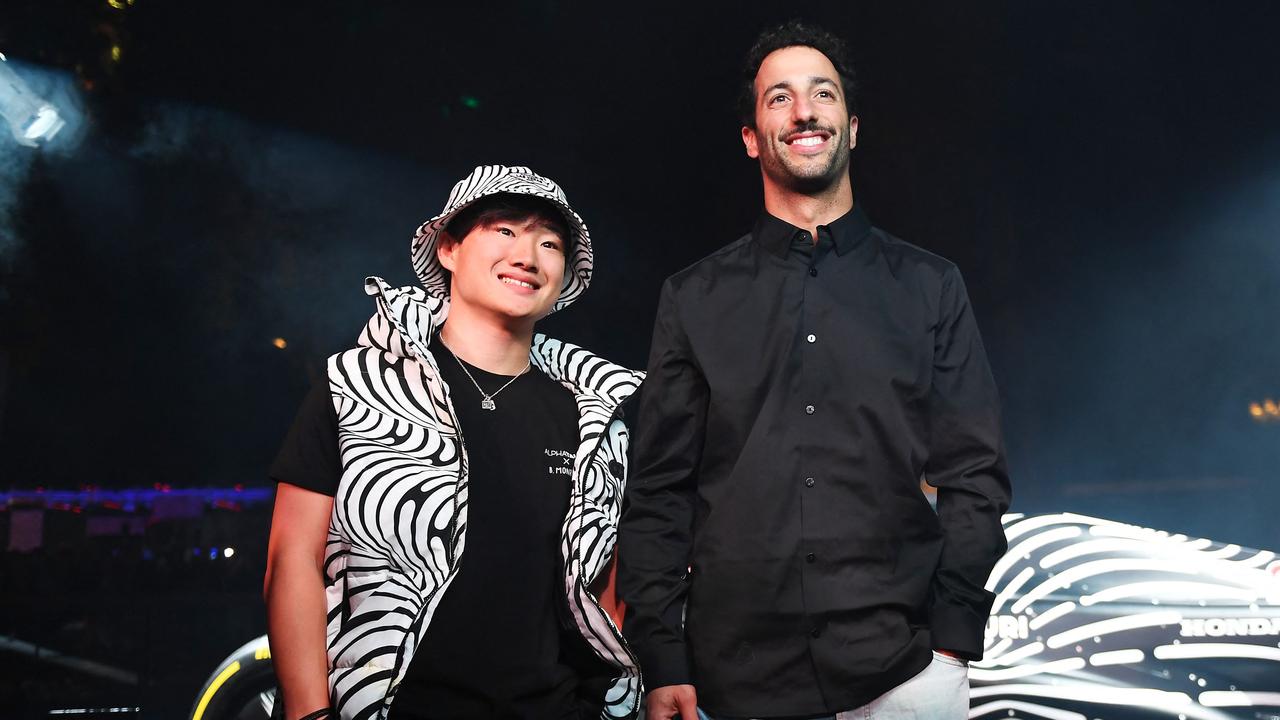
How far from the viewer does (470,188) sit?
1.99 m

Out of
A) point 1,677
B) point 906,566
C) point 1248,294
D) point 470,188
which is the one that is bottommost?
point 1,677

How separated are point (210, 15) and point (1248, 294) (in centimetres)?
836

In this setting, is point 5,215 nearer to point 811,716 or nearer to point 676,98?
point 676,98

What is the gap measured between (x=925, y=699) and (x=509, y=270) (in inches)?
45.3

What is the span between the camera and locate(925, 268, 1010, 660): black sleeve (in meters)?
1.56

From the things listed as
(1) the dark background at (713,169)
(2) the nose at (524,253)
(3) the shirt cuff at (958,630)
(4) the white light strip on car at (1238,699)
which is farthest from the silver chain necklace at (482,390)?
(1) the dark background at (713,169)

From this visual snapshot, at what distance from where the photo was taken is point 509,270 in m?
1.92

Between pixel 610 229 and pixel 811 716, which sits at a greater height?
pixel 610 229

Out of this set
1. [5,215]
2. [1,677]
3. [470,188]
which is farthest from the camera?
[5,215]

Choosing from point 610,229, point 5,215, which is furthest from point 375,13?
point 5,215

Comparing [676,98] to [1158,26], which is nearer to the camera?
[1158,26]

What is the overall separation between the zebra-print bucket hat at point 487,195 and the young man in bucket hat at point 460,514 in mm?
11

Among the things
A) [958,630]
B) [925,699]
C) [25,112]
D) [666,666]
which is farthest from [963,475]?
[25,112]

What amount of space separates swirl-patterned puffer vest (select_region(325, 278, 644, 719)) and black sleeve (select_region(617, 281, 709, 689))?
0.09 metres
